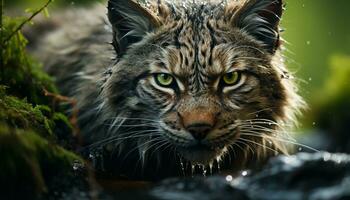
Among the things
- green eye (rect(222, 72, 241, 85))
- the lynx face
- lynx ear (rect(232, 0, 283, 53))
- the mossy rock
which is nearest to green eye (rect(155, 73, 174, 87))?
the lynx face

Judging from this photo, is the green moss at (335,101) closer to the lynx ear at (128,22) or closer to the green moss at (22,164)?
the lynx ear at (128,22)

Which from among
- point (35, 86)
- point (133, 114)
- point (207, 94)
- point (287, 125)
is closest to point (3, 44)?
point (35, 86)

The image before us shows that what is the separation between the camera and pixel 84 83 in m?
6.52

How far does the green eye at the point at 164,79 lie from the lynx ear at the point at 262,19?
29.8 inches

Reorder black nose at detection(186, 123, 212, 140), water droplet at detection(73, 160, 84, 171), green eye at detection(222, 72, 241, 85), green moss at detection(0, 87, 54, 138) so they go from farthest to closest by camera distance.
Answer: green eye at detection(222, 72, 241, 85)
black nose at detection(186, 123, 212, 140)
water droplet at detection(73, 160, 84, 171)
green moss at detection(0, 87, 54, 138)

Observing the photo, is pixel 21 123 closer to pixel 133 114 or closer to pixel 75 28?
pixel 133 114

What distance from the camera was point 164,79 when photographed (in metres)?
5.41

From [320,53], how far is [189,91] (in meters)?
7.57

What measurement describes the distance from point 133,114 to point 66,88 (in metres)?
1.53

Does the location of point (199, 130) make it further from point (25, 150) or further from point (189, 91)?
point (25, 150)

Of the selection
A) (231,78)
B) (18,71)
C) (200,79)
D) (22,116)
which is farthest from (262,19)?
(22,116)

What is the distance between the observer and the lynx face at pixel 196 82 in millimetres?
5078

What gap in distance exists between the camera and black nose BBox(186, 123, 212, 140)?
4789mm

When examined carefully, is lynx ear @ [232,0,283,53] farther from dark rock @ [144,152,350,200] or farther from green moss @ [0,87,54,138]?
dark rock @ [144,152,350,200]
